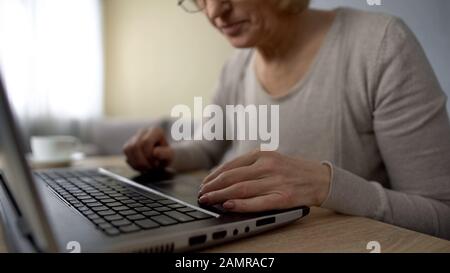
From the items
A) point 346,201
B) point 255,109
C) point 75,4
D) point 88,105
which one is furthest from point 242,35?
point 75,4

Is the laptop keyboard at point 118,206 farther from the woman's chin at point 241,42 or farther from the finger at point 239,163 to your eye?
the woman's chin at point 241,42

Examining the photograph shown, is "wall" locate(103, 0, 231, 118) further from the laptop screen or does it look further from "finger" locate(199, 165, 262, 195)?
the laptop screen

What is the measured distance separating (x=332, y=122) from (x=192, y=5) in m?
0.40

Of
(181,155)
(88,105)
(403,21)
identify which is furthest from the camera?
(88,105)

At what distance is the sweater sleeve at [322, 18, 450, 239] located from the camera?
17.4 inches

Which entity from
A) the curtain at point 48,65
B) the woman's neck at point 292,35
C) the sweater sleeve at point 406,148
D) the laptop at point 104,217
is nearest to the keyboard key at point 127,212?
the laptop at point 104,217

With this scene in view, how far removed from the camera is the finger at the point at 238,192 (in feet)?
1.26

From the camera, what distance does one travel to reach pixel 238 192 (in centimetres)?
39

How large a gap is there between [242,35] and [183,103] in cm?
49

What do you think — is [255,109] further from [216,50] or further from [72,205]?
[72,205]

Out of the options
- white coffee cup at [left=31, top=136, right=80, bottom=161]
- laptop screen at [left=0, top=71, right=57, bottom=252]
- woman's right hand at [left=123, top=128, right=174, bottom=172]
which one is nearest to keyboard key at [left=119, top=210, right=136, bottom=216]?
laptop screen at [left=0, top=71, right=57, bottom=252]

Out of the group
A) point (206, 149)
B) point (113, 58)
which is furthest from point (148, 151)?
point (113, 58)

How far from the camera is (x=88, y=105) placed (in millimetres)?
2559

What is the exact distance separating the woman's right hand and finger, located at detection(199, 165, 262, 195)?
355 millimetres
